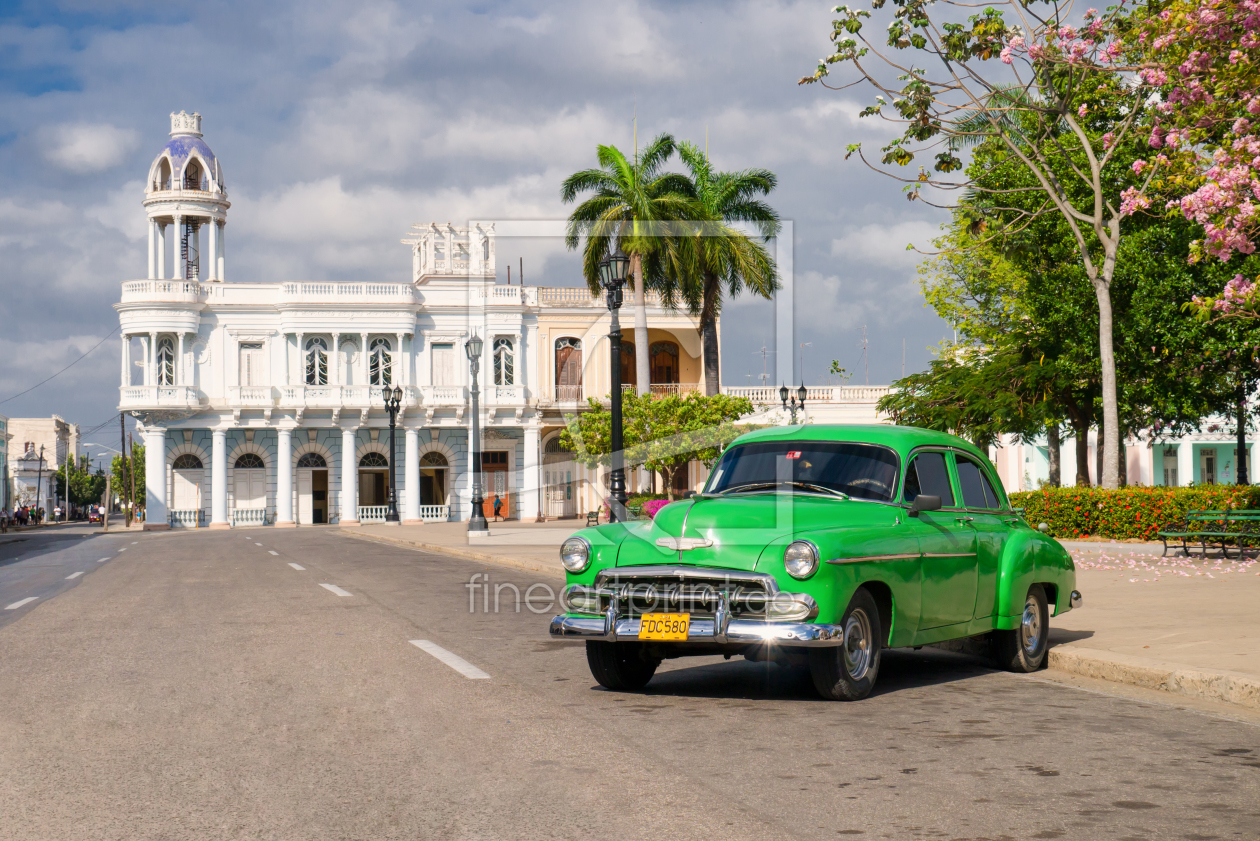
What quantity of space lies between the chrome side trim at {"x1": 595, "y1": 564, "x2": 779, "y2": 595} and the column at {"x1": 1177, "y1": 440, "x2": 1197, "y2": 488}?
64.8m

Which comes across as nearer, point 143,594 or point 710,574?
point 710,574

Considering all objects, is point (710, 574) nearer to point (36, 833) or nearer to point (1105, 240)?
point (36, 833)

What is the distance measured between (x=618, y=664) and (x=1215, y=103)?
47.2 ft

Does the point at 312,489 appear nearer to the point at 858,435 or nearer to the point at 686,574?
the point at 858,435

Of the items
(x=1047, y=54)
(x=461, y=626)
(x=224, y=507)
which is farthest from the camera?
(x=224, y=507)

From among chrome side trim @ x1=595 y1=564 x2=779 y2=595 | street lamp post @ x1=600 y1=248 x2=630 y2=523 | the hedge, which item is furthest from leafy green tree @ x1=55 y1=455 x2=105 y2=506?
chrome side trim @ x1=595 y1=564 x2=779 y2=595

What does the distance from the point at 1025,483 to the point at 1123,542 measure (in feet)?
138

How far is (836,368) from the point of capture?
6253 centimetres

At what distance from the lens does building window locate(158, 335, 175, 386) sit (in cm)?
5866

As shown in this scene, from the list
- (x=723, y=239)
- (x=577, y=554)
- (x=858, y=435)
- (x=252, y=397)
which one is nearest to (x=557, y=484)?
(x=252, y=397)

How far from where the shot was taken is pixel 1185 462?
65.8 metres

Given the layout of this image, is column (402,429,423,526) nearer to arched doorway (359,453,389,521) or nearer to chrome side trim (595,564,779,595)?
arched doorway (359,453,389,521)

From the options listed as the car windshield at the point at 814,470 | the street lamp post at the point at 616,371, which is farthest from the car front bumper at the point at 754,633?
the street lamp post at the point at 616,371

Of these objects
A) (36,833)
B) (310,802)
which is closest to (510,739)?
(310,802)
